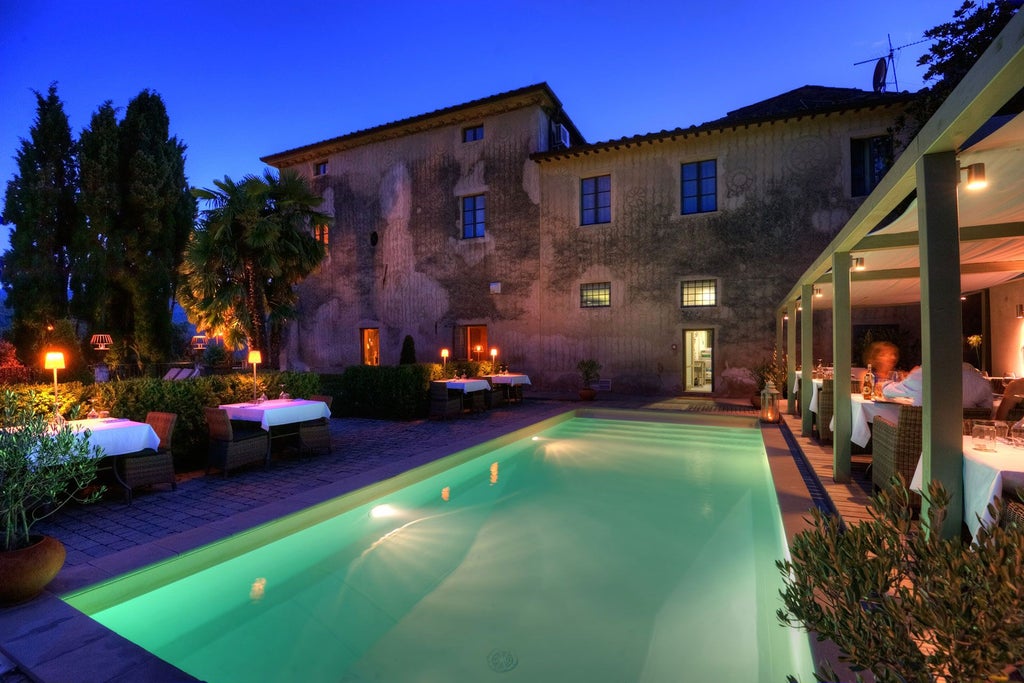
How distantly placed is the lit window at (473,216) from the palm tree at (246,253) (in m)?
5.87

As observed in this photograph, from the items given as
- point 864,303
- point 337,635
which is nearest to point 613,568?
point 337,635

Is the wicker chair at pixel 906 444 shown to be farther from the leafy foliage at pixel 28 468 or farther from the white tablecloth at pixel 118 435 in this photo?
the white tablecloth at pixel 118 435

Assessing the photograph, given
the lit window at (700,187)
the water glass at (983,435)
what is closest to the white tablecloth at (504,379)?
the lit window at (700,187)

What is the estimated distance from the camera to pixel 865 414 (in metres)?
5.28

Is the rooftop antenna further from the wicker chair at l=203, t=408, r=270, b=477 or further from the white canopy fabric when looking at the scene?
the wicker chair at l=203, t=408, r=270, b=477

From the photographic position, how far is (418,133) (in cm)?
1689

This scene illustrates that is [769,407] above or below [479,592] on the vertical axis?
above

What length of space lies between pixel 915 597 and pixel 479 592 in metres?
3.21

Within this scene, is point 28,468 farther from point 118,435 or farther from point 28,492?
point 118,435

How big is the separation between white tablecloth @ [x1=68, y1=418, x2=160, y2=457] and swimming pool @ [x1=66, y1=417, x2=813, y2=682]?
71.2 inches

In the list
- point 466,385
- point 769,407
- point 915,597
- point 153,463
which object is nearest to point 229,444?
point 153,463

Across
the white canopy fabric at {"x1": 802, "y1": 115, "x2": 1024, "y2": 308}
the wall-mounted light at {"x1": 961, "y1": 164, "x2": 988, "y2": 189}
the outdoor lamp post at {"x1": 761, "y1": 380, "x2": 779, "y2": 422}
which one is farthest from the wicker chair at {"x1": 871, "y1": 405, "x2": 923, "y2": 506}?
the outdoor lamp post at {"x1": 761, "y1": 380, "x2": 779, "y2": 422}

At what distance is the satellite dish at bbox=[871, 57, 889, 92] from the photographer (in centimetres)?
1470

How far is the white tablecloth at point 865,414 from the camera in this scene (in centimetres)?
499
